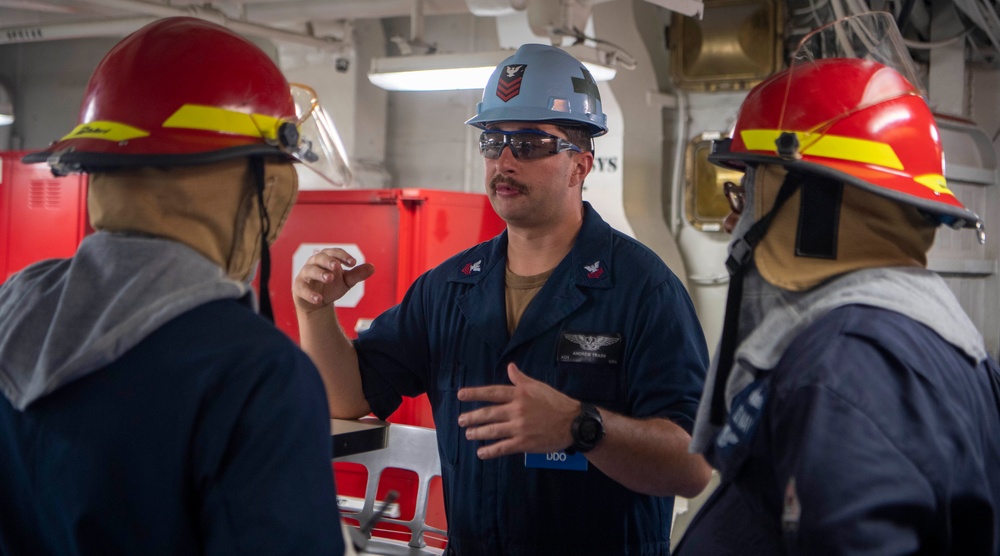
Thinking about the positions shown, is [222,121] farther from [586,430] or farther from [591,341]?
[591,341]

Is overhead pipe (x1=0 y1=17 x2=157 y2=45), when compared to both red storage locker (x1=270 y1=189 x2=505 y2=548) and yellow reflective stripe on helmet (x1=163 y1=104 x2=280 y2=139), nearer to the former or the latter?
red storage locker (x1=270 y1=189 x2=505 y2=548)

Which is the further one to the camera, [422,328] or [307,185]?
[307,185]

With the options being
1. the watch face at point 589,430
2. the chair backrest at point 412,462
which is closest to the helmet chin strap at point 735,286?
the watch face at point 589,430

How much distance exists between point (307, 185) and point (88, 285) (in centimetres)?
428

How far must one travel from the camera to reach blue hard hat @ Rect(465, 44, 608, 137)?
7.80ft

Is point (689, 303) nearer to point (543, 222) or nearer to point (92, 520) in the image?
point (543, 222)

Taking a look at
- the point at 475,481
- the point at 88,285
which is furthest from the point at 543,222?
the point at 88,285

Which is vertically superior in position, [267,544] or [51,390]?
[51,390]

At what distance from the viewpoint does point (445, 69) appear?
3.88 metres

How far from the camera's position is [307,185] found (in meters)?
5.39

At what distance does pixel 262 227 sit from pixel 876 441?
0.97 metres

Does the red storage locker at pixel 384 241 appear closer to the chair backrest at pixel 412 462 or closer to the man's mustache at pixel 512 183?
the chair backrest at pixel 412 462

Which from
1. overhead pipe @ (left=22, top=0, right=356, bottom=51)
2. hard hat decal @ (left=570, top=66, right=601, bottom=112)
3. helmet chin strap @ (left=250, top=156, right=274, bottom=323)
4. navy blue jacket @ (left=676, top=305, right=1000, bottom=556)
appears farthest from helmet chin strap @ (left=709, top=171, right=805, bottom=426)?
overhead pipe @ (left=22, top=0, right=356, bottom=51)

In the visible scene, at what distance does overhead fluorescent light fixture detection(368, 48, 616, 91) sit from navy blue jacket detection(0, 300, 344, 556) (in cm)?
278
